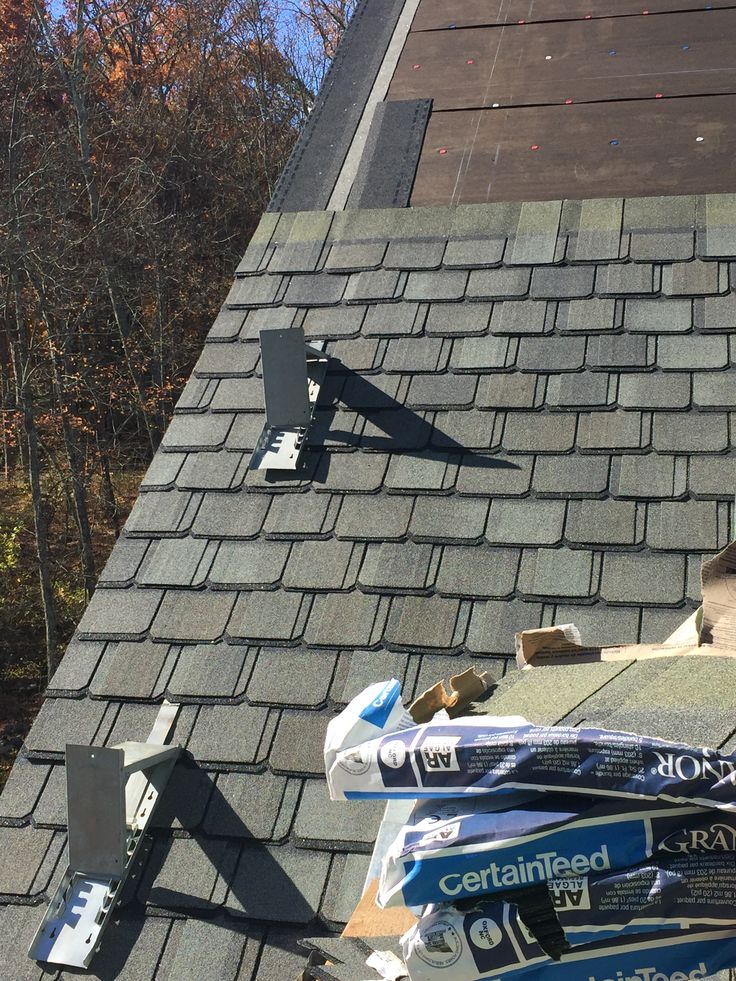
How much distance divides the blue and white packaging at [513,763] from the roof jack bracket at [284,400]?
2.39 meters

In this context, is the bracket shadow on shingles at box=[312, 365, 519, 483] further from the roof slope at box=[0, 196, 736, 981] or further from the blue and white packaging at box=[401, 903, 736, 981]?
the blue and white packaging at box=[401, 903, 736, 981]

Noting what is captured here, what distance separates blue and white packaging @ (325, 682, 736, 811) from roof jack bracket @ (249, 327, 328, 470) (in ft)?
7.85

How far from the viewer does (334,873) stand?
10.7 ft

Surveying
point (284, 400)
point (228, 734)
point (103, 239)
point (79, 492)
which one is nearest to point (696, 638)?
point (228, 734)

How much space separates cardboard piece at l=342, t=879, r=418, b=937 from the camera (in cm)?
244

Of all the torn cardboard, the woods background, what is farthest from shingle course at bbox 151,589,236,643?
the woods background

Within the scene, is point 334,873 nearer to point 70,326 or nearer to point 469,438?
point 469,438

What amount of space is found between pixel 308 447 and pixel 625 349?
4.79ft

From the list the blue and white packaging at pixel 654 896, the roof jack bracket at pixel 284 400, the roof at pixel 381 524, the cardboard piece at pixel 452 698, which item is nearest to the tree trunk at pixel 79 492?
the roof at pixel 381 524

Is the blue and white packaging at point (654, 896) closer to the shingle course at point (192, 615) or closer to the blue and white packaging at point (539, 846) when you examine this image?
the blue and white packaging at point (539, 846)

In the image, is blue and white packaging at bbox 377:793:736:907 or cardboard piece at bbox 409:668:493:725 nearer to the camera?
blue and white packaging at bbox 377:793:736:907

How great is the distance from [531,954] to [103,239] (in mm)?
18085

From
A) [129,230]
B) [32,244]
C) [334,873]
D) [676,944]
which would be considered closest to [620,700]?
[676,944]

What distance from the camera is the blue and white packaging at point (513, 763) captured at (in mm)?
1920
